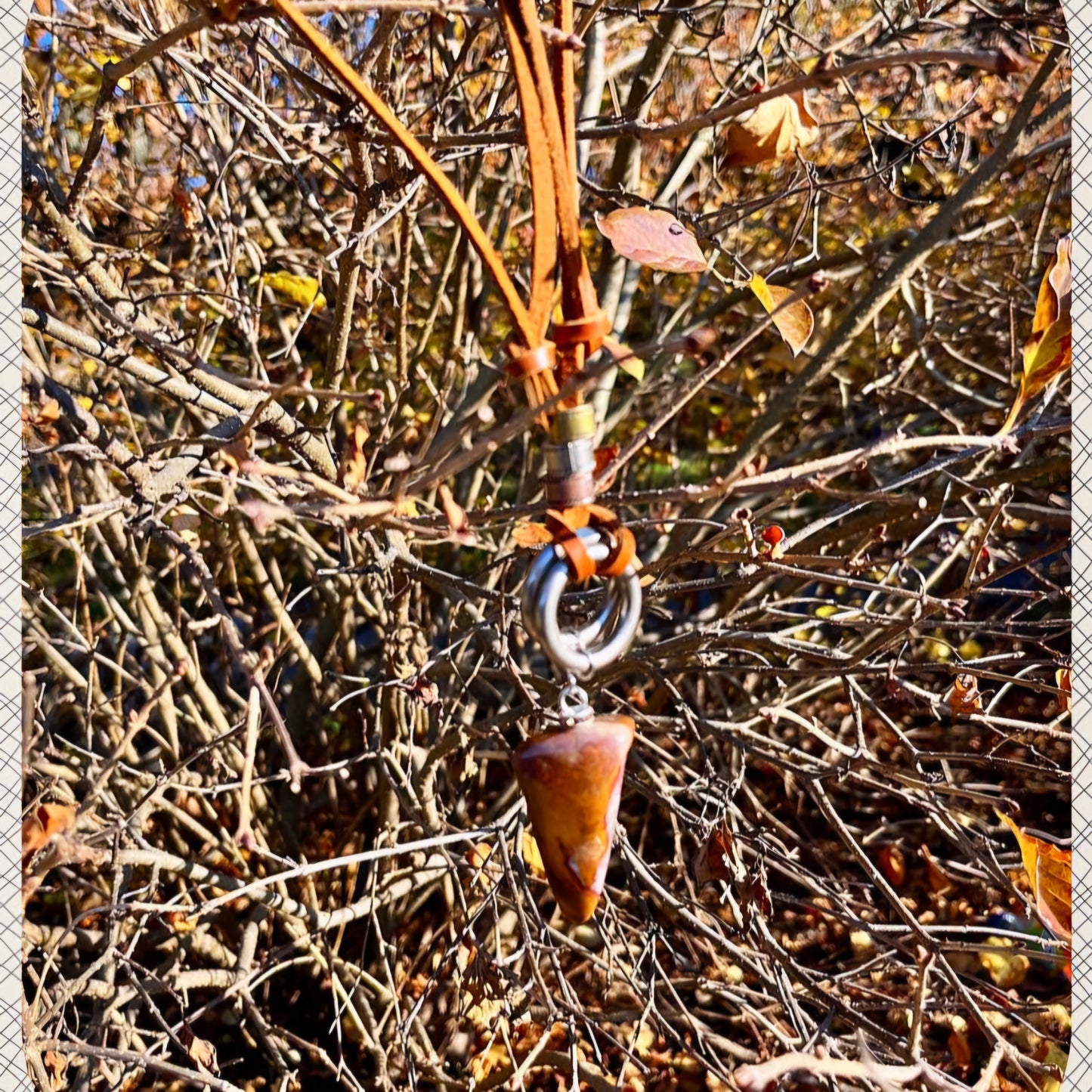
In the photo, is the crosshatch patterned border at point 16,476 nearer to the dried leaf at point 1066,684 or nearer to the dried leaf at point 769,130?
the dried leaf at point 1066,684

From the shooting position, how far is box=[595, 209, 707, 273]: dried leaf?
3.22 feet

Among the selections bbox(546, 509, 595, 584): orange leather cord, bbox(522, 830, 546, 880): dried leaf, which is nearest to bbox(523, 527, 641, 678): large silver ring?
bbox(546, 509, 595, 584): orange leather cord

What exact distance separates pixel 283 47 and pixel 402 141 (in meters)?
1.64

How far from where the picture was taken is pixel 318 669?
214cm

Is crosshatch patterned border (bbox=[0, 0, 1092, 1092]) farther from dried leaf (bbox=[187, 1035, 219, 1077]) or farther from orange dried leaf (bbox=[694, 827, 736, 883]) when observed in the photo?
orange dried leaf (bbox=[694, 827, 736, 883])

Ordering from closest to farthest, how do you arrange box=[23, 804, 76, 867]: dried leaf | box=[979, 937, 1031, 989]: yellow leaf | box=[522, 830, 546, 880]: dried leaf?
box=[23, 804, 76, 867]: dried leaf
box=[522, 830, 546, 880]: dried leaf
box=[979, 937, 1031, 989]: yellow leaf

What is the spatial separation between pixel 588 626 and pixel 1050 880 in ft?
2.44

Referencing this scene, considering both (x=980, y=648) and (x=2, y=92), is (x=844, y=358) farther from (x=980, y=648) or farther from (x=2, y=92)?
(x=2, y=92)

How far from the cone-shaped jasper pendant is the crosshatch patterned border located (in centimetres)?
61

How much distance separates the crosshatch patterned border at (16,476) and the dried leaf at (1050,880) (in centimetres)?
5

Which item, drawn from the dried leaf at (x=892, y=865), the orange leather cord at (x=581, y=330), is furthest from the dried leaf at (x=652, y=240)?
the dried leaf at (x=892, y=865)

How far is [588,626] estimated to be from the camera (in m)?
0.86

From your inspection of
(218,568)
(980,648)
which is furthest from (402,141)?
(980,648)

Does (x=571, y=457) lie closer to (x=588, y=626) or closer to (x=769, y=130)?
(x=588, y=626)
